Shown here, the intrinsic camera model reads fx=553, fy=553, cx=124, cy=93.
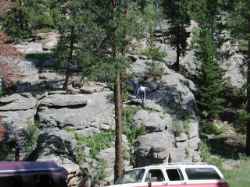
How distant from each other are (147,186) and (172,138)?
1300 centimetres

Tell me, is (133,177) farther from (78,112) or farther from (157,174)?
(78,112)

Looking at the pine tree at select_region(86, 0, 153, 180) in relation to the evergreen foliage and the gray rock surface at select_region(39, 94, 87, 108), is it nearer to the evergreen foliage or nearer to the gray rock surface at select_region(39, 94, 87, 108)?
the gray rock surface at select_region(39, 94, 87, 108)

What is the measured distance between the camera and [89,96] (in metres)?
36.3

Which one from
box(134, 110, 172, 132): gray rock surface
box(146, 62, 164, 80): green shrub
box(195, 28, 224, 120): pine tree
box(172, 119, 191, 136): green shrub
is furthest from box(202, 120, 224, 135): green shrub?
box(134, 110, 172, 132): gray rock surface

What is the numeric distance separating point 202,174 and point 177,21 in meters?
28.3

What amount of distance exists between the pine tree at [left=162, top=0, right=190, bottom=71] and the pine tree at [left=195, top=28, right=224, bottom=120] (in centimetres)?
483

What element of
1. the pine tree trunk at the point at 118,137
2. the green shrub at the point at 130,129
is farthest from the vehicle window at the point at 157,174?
the green shrub at the point at 130,129

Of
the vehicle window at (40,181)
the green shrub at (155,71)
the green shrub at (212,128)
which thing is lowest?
the green shrub at (212,128)

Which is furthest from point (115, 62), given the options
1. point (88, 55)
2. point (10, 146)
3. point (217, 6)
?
point (217, 6)

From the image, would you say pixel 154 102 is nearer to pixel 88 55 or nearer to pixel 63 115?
pixel 63 115

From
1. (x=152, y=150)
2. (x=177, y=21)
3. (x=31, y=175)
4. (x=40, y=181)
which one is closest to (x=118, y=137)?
(x=152, y=150)

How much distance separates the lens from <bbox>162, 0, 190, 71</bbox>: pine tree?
48222 mm

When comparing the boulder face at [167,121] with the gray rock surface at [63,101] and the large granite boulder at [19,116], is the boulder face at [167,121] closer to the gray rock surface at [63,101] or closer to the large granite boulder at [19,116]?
the gray rock surface at [63,101]

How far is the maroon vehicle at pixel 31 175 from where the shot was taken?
62.5 ft
